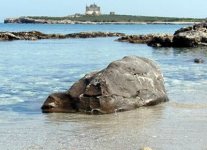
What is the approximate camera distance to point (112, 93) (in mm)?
13281

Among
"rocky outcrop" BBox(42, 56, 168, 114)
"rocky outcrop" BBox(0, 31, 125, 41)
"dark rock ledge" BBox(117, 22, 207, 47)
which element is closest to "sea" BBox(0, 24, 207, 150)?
"rocky outcrop" BBox(42, 56, 168, 114)

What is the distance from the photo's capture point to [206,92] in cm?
1641

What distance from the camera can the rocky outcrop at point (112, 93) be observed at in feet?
43.1

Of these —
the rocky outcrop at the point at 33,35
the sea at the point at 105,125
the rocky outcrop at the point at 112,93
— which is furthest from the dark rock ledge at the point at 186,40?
the rocky outcrop at the point at 112,93

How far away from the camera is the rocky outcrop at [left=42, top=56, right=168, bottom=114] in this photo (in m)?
13.1

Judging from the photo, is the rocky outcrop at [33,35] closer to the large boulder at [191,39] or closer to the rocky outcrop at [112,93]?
the large boulder at [191,39]

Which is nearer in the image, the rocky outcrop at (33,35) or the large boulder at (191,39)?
the large boulder at (191,39)

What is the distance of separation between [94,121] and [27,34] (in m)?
64.4

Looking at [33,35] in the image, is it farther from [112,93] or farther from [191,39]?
[112,93]

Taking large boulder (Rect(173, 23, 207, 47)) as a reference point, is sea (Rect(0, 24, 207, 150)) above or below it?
above

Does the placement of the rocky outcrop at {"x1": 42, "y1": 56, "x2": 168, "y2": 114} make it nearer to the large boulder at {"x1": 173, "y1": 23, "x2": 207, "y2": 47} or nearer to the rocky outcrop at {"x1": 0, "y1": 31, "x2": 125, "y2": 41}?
the large boulder at {"x1": 173, "y1": 23, "x2": 207, "y2": 47}

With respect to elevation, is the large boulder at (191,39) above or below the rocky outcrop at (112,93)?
below

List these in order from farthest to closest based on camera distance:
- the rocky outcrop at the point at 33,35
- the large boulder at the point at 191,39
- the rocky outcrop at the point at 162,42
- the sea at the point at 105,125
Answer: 1. the rocky outcrop at the point at 33,35
2. the rocky outcrop at the point at 162,42
3. the large boulder at the point at 191,39
4. the sea at the point at 105,125

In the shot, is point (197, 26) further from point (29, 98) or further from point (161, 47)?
point (29, 98)
